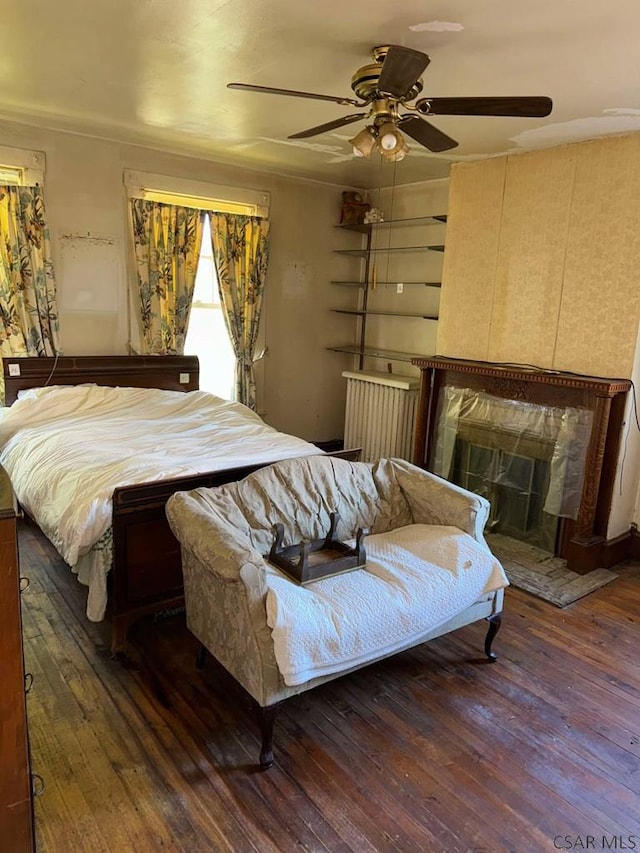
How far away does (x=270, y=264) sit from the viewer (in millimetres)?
5219

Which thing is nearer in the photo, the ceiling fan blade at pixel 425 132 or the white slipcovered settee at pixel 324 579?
the white slipcovered settee at pixel 324 579

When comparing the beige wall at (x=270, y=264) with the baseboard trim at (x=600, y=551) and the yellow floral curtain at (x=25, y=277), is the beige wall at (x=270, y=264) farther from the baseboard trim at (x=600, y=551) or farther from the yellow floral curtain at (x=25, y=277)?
the baseboard trim at (x=600, y=551)

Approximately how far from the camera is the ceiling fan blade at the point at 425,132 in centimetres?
240

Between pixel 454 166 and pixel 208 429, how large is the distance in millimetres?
2630

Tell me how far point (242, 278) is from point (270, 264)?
40 cm

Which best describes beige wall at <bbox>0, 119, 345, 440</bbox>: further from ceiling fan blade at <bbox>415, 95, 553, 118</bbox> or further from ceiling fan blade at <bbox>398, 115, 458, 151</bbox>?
ceiling fan blade at <bbox>415, 95, 553, 118</bbox>

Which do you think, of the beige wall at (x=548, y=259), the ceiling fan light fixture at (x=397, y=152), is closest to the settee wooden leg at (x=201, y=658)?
the ceiling fan light fixture at (x=397, y=152)

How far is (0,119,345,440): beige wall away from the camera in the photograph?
406 cm

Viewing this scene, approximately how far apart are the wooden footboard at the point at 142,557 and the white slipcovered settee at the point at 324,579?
0.24 metres

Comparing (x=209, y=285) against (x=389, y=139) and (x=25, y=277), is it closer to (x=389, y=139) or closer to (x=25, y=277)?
(x=25, y=277)

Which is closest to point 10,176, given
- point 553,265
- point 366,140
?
point 366,140

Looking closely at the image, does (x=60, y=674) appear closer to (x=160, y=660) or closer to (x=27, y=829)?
(x=160, y=660)

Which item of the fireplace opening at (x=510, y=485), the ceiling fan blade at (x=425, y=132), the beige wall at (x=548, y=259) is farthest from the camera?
the fireplace opening at (x=510, y=485)

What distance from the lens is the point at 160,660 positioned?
99.6 inches
